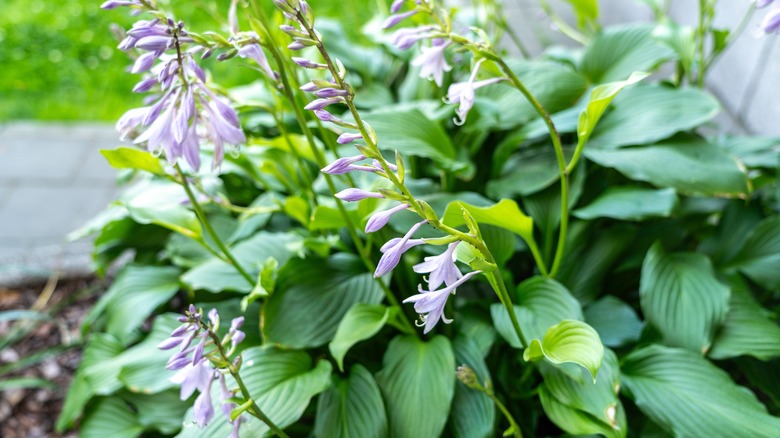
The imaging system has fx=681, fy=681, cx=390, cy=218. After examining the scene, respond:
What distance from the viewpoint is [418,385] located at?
1.32 meters

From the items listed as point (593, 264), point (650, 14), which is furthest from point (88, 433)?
point (650, 14)

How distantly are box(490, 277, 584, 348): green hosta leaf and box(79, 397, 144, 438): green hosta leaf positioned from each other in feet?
2.94

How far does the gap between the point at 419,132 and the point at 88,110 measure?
2423mm

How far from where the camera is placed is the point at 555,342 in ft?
3.78

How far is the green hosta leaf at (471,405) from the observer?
1.31 meters

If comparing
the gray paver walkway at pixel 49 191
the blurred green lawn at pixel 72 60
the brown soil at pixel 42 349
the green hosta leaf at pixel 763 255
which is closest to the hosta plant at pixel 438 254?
the green hosta leaf at pixel 763 255

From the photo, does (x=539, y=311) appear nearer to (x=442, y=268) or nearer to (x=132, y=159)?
(x=442, y=268)

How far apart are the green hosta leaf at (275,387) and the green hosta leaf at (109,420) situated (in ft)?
1.37

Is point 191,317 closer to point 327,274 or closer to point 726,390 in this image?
point 327,274

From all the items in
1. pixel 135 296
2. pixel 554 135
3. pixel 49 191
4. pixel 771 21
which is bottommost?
pixel 49 191

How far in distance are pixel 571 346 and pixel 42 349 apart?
6.03 ft

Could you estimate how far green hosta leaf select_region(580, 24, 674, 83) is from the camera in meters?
1.81

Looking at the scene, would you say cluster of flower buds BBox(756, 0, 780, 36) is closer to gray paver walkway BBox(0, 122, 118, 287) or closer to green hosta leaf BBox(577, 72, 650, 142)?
green hosta leaf BBox(577, 72, 650, 142)

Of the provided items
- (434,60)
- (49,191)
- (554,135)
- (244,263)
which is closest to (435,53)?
(434,60)
